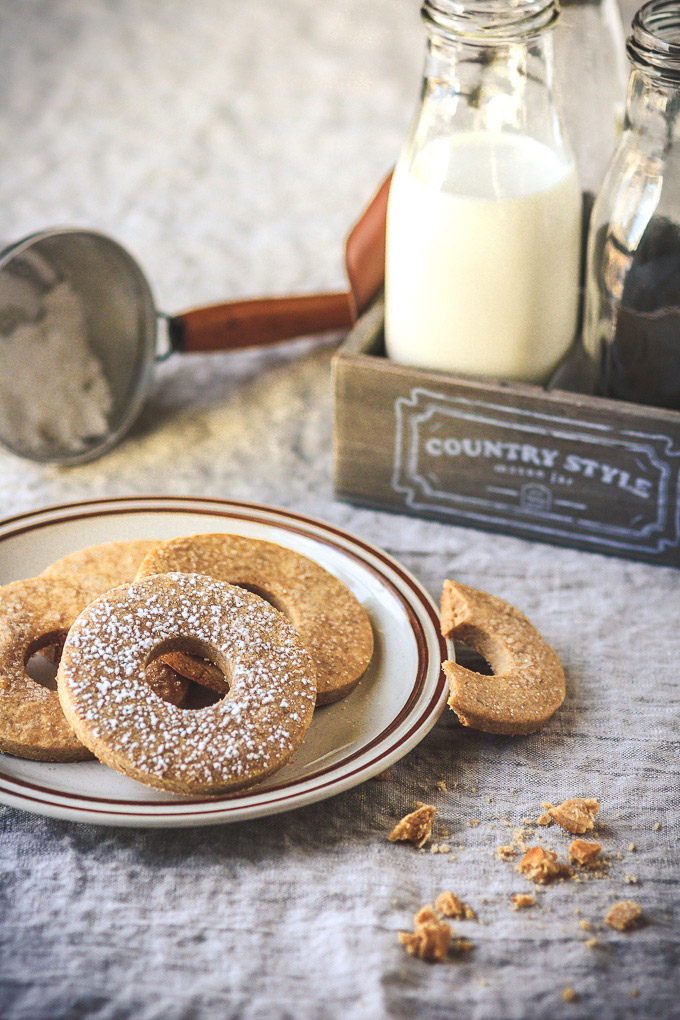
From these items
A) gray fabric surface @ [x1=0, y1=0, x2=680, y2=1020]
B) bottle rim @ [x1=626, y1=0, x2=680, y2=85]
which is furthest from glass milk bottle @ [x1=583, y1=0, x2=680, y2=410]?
gray fabric surface @ [x1=0, y1=0, x2=680, y2=1020]

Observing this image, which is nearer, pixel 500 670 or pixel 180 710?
pixel 180 710

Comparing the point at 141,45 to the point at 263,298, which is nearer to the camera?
the point at 263,298

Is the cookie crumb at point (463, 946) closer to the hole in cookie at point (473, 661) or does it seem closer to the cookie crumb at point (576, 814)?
the cookie crumb at point (576, 814)

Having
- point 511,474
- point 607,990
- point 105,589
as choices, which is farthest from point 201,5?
point 607,990

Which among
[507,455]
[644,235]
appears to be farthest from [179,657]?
[644,235]

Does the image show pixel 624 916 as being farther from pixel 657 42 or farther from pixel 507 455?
pixel 657 42

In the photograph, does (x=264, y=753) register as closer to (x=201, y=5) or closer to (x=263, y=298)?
(x=263, y=298)

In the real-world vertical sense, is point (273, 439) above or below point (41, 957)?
above
